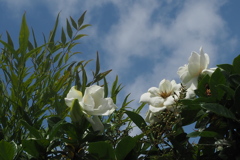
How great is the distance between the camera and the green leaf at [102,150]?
120 cm

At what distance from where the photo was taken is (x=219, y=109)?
118 centimetres

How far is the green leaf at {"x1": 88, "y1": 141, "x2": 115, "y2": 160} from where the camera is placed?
47.4 inches

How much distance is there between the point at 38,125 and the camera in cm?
157

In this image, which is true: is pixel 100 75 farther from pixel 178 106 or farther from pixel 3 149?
pixel 3 149

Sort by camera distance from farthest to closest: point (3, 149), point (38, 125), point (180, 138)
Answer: point (38, 125), point (180, 138), point (3, 149)

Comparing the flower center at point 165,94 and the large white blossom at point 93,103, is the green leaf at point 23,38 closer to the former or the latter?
the large white blossom at point 93,103

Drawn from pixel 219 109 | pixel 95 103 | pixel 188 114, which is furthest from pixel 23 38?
pixel 219 109

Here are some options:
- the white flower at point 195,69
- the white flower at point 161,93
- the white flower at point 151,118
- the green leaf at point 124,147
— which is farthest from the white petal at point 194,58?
the green leaf at point 124,147

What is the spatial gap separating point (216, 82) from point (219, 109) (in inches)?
3.9

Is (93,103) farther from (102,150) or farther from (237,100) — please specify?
(237,100)

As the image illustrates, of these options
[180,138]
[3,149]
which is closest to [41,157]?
[3,149]

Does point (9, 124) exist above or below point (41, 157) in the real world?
above

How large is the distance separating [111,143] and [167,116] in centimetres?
21

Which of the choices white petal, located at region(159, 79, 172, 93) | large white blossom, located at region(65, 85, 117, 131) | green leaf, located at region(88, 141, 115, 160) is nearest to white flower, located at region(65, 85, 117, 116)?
large white blossom, located at region(65, 85, 117, 131)
